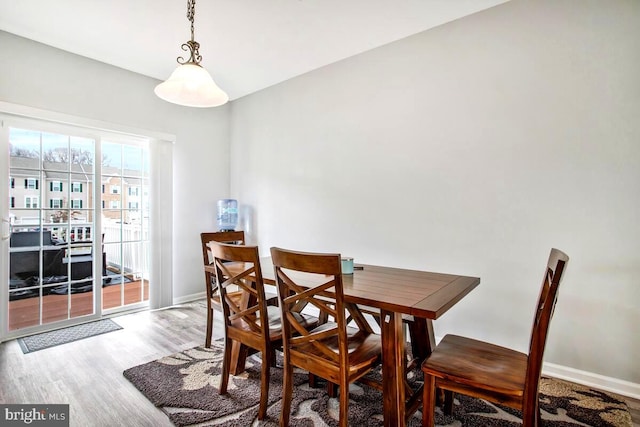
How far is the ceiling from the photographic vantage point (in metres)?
2.48

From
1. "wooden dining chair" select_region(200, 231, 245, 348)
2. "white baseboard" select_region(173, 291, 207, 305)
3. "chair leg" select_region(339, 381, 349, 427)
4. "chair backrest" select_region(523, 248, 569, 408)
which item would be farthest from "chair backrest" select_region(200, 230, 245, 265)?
"chair backrest" select_region(523, 248, 569, 408)

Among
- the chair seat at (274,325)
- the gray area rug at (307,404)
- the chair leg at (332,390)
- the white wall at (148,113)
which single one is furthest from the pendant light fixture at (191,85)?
the chair leg at (332,390)

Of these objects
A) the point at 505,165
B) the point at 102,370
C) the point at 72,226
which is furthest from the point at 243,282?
the point at 72,226

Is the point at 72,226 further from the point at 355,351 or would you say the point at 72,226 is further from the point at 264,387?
the point at 355,351

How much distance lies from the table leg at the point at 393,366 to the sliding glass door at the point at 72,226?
327 cm

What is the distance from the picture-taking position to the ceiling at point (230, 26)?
8.14 ft

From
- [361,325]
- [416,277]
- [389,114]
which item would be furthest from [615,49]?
[361,325]

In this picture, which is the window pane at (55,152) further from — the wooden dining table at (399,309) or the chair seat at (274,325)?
the wooden dining table at (399,309)

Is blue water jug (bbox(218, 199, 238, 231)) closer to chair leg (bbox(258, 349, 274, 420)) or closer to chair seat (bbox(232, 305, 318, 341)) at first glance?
chair seat (bbox(232, 305, 318, 341))

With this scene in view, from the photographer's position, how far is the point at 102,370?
7.75 ft

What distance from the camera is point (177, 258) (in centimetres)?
409

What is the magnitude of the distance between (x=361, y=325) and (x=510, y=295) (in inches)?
50.7

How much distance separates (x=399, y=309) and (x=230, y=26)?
2648 millimetres

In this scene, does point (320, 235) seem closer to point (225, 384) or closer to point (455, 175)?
point (455, 175)
